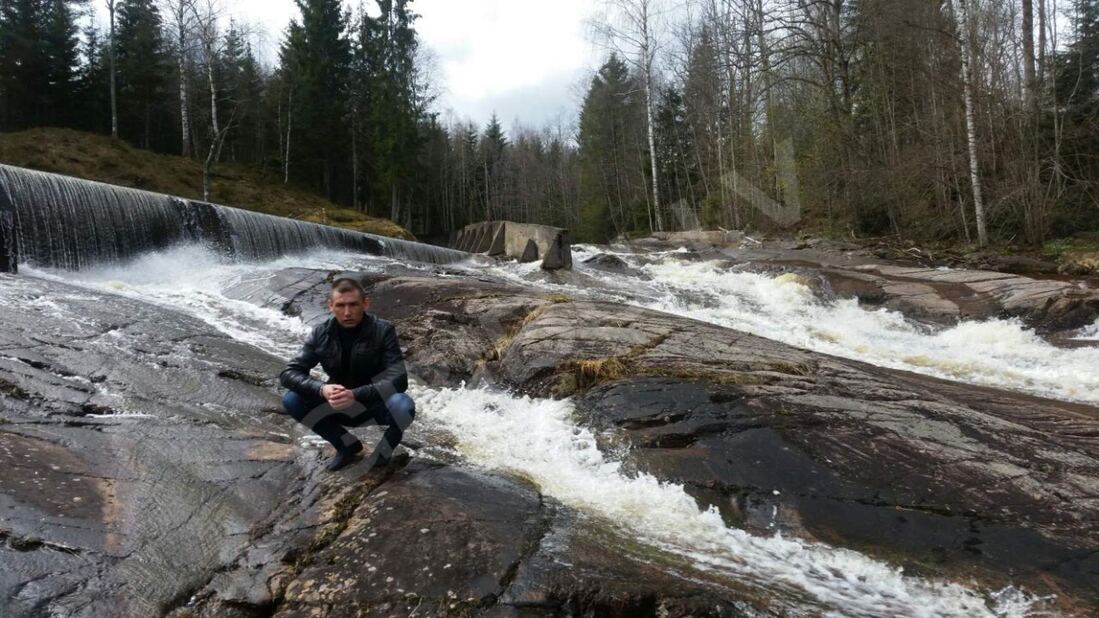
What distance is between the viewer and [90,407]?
14.1ft

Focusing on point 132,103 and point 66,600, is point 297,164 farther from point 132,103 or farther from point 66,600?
point 66,600

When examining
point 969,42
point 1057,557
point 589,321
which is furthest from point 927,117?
point 1057,557

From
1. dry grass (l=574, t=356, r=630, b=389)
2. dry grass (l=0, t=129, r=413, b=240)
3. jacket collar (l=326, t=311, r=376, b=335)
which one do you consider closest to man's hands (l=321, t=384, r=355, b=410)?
jacket collar (l=326, t=311, r=376, b=335)

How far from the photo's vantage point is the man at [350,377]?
140 inches

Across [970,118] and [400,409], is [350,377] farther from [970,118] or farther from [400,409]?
[970,118]

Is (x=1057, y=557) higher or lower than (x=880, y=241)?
lower

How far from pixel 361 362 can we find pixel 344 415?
0.35 meters

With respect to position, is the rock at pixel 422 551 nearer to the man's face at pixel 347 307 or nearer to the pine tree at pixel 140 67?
the man's face at pixel 347 307

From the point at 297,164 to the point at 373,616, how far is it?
37.5m

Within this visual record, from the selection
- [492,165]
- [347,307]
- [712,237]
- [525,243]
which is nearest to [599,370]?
[347,307]

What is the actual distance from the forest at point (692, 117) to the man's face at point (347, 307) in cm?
1658

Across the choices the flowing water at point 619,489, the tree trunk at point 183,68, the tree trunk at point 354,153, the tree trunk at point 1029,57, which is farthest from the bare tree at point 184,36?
the tree trunk at point 1029,57

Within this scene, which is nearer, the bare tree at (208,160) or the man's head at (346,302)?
the man's head at (346,302)

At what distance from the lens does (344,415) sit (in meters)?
3.62
